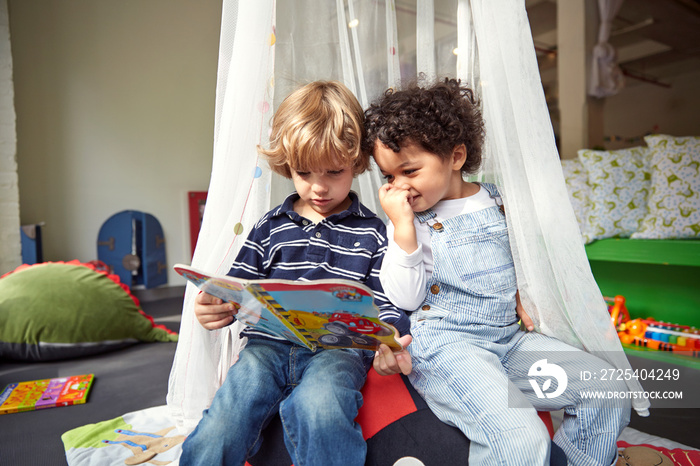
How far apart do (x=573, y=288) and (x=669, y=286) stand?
1353 millimetres

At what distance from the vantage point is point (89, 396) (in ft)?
5.83

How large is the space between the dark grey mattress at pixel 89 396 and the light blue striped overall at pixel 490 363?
1.08 meters

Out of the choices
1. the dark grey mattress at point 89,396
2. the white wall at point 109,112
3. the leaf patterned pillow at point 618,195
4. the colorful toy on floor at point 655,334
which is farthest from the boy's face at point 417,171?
the white wall at point 109,112

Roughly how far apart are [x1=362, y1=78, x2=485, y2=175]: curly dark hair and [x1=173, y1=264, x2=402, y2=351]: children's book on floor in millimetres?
396

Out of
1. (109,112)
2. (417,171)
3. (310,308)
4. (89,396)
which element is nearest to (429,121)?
(417,171)

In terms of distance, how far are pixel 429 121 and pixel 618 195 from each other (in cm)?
142

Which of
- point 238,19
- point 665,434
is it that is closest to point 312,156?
point 238,19

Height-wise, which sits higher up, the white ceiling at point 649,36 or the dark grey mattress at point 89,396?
the white ceiling at point 649,36

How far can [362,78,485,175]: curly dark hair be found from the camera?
1003 millimetres

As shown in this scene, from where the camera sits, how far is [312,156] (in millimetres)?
1022

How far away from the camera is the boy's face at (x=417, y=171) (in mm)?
1014

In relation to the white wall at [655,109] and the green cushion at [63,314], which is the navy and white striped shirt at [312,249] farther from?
the white wall at [655,109]

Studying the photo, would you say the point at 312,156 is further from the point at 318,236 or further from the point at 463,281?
the point at 463,281

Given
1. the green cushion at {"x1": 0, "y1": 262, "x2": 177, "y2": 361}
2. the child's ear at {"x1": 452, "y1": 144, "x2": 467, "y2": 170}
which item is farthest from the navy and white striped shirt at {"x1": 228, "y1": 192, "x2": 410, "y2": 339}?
the green cushion at {"x1": 0, "y1": 262, "x2": 177, "y2": 361}
